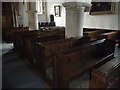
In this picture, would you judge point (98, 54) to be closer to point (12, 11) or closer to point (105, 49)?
point (105, 49)

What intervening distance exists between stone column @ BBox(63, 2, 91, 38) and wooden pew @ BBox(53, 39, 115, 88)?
694 millimetres

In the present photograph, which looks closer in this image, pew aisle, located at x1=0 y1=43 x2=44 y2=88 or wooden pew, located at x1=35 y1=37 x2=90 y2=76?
pew aisle, located at x1=0 y1=43 x2=44 y2=88

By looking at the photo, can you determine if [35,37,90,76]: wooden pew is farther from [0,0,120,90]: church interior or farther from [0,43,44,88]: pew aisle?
[0,43,44,88]: pew aisle

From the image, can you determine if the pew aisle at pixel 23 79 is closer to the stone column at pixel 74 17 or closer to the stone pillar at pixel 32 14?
the stone column at pixel 74 17

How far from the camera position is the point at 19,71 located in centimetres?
286

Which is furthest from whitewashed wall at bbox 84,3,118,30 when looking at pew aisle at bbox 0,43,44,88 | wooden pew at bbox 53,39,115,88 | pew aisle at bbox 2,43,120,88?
pew aisle at bbox 0,43,44,88

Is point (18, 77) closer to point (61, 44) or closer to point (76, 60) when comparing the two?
point (61, 44)

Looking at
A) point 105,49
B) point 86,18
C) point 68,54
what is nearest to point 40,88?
point 68,54

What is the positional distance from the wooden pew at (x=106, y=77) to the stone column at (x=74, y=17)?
1787mm

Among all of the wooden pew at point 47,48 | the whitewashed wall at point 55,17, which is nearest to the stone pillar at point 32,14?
the whitewashed wall at point 55,17

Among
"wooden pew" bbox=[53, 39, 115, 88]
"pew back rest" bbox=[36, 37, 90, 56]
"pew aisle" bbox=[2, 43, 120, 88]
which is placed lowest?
"pew aisle" bbox=[2, 43, 120, 88]

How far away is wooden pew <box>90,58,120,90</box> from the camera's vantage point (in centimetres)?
115

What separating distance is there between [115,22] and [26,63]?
4.33 m

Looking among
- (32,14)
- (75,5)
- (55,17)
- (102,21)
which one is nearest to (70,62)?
(75,5)
